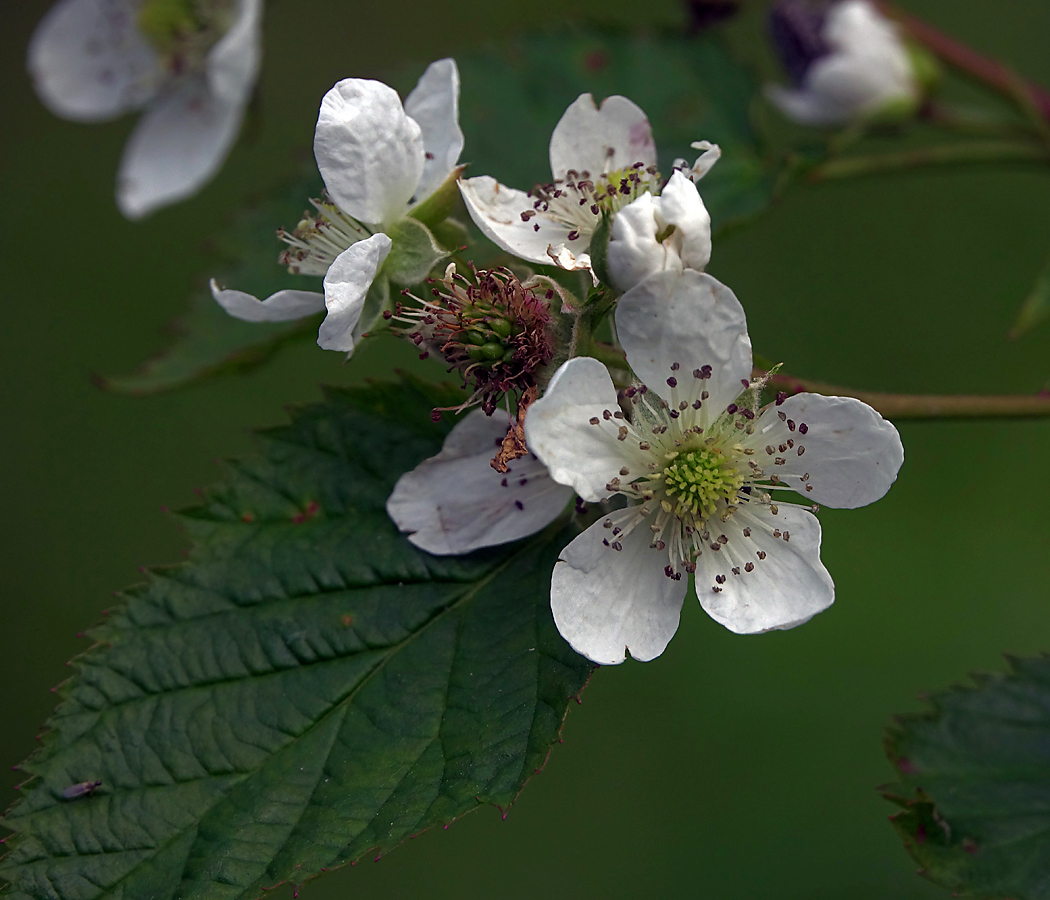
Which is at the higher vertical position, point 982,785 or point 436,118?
point 436,118

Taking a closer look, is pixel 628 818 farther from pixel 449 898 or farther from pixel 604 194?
pixel 604 194

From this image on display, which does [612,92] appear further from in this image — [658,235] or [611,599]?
[611,599]

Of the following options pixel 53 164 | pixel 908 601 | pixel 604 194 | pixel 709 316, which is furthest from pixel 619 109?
pixel 53 164

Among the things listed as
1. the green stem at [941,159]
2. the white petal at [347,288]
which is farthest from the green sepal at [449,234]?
the green stem at [941,159]

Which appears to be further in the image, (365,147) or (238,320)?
(238,320)

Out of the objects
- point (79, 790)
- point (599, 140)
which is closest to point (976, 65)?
point (599, 140)

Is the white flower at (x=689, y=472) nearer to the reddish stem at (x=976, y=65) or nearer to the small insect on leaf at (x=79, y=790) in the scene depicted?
the small insect on leaf at (x=79, y=790)

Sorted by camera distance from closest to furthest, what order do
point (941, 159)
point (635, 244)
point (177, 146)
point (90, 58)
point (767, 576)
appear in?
point (635, 244), point (767, 576), point (941, 159), point (177, 146), point (90, 58)
